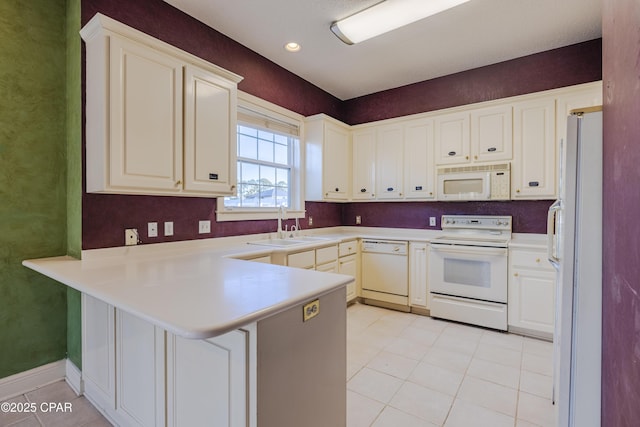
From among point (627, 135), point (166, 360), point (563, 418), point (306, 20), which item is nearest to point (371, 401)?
point (563, 418)

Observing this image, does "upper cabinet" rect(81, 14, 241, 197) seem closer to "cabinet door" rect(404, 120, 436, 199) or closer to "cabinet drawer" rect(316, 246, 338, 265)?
"cabinet drawer" rect(316, 246, 338, 265)

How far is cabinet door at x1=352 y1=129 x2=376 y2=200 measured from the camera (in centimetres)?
419

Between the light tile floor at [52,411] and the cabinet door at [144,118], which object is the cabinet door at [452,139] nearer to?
the cabinet door at [144,118]

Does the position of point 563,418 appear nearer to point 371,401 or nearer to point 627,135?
point 371,401

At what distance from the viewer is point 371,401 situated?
1.95 metres

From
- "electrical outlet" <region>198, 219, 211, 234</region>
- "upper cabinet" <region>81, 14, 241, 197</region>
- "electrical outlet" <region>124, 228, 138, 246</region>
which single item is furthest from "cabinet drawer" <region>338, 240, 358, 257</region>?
"electrical outlet" <region>124, 228, 138, 246</region>

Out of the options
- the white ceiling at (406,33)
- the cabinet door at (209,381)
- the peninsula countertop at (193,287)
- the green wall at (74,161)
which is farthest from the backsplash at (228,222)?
the white ceiling at (406,33)

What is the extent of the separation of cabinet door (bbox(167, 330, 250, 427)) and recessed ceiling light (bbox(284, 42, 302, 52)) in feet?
9.69

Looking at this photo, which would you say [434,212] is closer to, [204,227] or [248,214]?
[248,214]

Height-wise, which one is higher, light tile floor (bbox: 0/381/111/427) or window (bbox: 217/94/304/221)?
window (bbox: 217/94/304/221)

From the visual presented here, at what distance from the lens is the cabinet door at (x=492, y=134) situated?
323 cm

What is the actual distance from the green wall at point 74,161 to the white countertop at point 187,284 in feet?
0.74

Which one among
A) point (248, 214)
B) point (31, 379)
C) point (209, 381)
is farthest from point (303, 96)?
point (31, 379)

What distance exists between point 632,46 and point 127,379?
2.36 metres
